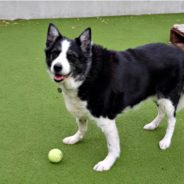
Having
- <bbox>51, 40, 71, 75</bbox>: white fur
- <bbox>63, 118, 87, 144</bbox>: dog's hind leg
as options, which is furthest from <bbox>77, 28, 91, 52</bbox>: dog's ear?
<bbox>63, 118, 87, 144</bbox>: dog's hind leg

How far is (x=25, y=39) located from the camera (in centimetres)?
670

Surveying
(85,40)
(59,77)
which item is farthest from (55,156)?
(85,40)

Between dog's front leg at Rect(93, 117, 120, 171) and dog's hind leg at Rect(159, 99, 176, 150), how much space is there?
53 centimetres

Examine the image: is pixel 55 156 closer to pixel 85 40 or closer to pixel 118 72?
pixel 118 72

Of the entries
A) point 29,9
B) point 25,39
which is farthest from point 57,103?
point 29,9

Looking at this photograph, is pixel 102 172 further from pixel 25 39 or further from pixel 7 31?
pixel 7 31

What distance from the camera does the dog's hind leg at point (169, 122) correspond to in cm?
358

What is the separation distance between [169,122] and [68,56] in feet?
4.27

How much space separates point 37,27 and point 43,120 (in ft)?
11.7

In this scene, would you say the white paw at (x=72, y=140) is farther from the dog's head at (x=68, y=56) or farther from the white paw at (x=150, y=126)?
the dog's head at (x=68, y=56)

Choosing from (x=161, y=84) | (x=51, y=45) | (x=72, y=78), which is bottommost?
(x=161, y=84)

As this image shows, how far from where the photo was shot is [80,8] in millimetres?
7926

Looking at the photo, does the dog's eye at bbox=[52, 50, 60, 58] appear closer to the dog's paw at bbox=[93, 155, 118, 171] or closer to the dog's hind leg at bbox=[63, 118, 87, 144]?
the dog's hind leg at bbox=[63, 118, 87, 144]

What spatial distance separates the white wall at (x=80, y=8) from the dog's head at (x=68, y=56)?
4.87m
